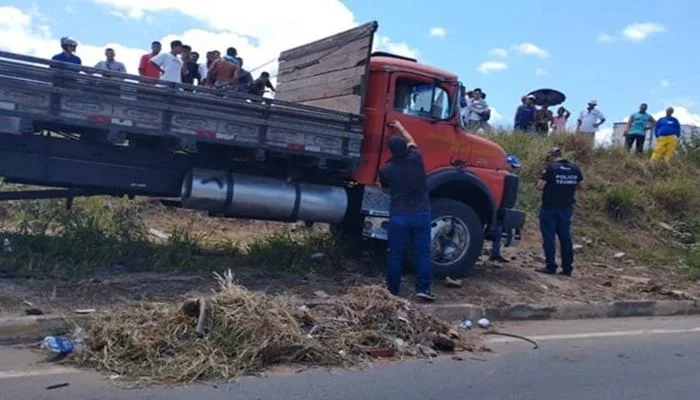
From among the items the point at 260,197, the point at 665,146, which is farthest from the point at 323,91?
the point at 665,146

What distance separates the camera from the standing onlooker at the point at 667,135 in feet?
60.3

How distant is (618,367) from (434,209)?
339cm

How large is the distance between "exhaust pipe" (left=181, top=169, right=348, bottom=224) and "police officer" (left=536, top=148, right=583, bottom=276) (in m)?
3.06

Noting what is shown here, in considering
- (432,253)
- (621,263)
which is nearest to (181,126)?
(432,253)

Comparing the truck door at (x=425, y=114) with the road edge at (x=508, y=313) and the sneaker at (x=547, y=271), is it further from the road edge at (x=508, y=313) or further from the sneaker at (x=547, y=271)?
the sneaker at (x=547, y=271)

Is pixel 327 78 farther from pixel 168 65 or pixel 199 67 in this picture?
pixel 199 67

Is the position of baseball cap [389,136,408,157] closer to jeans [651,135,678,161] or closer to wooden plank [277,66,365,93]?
wooden plank [277,66,365,93]

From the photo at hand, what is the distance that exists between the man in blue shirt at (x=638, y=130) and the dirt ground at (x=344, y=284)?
22.0ft

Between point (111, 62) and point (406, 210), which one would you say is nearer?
point (406, 210)

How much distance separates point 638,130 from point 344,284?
486 inches

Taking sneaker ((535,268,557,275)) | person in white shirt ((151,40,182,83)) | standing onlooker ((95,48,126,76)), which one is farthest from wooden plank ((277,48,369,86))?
sneaker ((535,268,557,275))

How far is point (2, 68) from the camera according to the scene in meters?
7.41

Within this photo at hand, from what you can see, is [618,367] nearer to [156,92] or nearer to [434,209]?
[434,209]

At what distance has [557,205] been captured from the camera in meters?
11.0
